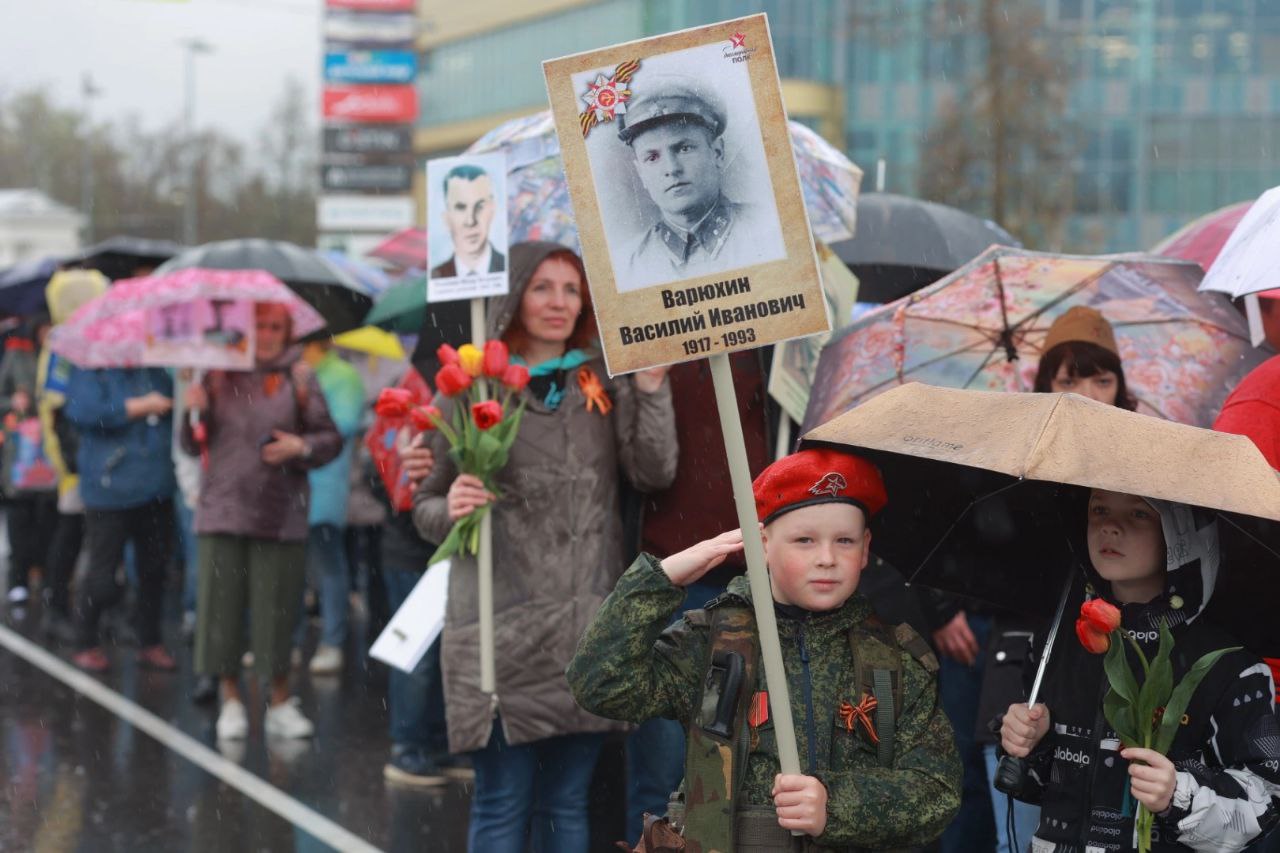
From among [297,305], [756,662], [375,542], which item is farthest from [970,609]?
[375,542]

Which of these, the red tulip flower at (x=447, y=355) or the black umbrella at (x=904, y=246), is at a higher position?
the black umbrella at (x=904, y=246)

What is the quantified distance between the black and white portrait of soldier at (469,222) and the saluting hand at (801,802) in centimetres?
256

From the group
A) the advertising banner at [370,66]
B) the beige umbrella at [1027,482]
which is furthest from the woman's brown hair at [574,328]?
the advertising banner at [370,66]

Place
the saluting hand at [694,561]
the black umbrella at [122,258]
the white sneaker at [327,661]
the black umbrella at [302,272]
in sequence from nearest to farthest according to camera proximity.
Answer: the saluting hand at [694,561] → the black umbrella at [302,272] → the white sneaker at [327,661] → the black umbrella at [122,258]

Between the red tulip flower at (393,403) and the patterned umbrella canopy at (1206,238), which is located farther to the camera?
the patterned umbrella canopy at (1206,238)

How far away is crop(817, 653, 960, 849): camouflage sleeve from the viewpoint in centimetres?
336

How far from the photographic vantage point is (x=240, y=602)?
27.5ft

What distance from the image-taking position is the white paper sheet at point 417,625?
5.79m

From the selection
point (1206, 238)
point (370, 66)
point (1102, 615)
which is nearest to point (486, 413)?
point (1102, 615)

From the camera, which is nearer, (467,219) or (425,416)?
(425,416)

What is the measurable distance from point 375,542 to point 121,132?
2570 inches

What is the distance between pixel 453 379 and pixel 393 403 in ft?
0.96

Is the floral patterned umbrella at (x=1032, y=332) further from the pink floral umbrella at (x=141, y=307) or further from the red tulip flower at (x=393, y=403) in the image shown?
the pink floral umbrella at (x=141, y=307)

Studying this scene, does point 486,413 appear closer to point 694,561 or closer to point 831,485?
point 694,561
